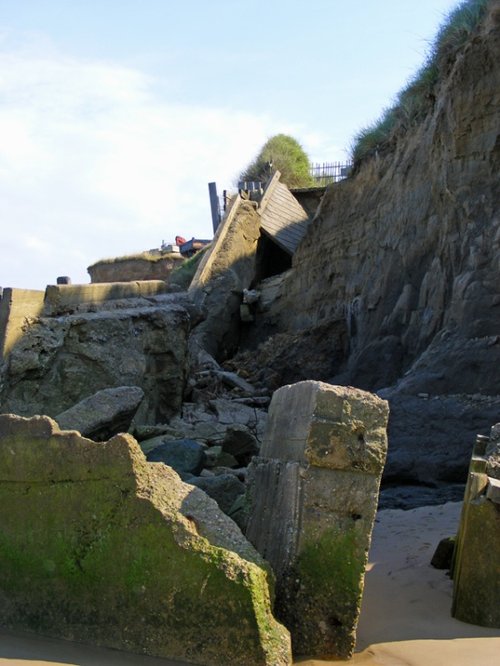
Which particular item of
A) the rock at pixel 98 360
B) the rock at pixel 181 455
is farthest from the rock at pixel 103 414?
the rock at pixel 98 360

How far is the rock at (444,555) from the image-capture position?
5.23 meters

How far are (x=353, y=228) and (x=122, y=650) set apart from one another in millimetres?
11941

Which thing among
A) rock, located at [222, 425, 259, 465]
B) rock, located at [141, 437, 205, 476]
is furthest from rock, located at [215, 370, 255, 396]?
rock, located at [141, 437, 205, 476]

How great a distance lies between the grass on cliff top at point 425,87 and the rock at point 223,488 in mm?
7095

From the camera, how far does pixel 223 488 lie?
5742 millimetres

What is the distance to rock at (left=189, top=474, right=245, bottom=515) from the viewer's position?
5.65 metres

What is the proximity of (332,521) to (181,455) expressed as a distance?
3365 millimetres

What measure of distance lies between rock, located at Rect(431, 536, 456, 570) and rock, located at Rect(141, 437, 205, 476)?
212 centimetres

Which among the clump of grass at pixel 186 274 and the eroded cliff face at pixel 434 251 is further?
the clump of grass at pixel 186 274

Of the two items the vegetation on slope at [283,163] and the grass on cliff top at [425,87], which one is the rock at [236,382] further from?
the vegetation on slope at [283,163]

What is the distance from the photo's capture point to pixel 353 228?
Answer: 49.8ft

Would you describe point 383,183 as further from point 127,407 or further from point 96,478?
point 96,478

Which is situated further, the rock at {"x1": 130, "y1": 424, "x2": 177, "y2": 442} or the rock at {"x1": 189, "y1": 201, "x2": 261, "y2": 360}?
the rock at {"x1": 189, "y1": 201, "x2": 261, "y2": 360}

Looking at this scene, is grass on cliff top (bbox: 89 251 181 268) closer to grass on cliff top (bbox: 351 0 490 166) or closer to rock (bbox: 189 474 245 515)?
grass on cliff top (bbox: 351 0 490 166)
